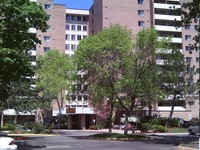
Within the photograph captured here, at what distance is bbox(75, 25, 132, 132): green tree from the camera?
3834cm

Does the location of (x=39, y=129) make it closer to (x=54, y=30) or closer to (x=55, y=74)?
(x=55, y=74)

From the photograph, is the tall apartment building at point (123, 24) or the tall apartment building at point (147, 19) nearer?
the tall apartment building at point (123, 24)

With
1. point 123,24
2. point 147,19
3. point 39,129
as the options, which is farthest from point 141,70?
point 147,19

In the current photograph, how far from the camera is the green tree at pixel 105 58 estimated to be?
38344 mm

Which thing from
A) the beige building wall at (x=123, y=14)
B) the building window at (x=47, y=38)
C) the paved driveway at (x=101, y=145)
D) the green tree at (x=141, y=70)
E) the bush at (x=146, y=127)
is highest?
the beige building wall at (x=123, y=14)

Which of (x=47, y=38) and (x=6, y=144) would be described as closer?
(x=6, y=144)

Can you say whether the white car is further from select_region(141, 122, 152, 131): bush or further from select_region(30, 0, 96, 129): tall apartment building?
select_region(30, 0, 96, 129): tall apartment building

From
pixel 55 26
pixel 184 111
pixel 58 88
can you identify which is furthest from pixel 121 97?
pixel 55 26

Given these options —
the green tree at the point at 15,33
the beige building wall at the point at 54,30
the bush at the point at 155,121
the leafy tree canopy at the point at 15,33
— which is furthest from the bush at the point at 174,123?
the leafy tree canopy at the point at 15,33

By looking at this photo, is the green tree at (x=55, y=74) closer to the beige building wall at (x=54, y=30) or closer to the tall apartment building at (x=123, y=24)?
the tall apartment building at (x=123, y=24)

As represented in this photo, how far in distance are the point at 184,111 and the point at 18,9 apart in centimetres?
6794

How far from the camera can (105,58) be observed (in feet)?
128

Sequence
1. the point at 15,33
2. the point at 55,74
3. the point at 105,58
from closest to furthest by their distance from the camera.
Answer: the point at 15,33 < the point at 105,58 < the point at 55,74

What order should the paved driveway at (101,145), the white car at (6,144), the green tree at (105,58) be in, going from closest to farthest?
1. the white car at (6,144)
2. the paved driveway at (101,145)
3. the green tree at (105,58)
